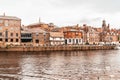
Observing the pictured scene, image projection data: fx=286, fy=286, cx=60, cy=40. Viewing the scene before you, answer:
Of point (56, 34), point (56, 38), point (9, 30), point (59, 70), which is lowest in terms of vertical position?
point (59, 70)

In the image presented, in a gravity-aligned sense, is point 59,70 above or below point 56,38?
below

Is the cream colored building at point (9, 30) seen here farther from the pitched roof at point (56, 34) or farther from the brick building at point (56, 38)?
the pitched roof at point (56, 34)

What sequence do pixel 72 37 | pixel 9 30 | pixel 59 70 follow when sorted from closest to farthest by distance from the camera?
pixel 59 70 → pixel 9 30 → pixel 72 37

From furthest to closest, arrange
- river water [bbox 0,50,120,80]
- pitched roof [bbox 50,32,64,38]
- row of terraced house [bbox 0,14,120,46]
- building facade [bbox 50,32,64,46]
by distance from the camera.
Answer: pitched roof [bbox 50,32,64,38], building facade [bbox 50,32,64,46], row of terraced house [bbox 0,14,120,46], river water [bbox 0,50,120,80]

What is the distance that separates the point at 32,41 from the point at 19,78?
82586 mm

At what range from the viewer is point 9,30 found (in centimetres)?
10725

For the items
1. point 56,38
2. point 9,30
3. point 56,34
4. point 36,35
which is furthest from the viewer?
point 56,34

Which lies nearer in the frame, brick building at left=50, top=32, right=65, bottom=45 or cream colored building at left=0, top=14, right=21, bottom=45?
cream colored building at left=0, top=14, right=21, bottom=45

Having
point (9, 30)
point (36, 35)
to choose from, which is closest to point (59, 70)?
point (9, 30)

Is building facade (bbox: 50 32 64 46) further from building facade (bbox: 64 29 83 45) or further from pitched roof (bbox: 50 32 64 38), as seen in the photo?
building facade (bbox: 64 29 83 45)

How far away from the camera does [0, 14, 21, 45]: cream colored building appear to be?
10550cm

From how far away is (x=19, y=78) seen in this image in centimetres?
3144

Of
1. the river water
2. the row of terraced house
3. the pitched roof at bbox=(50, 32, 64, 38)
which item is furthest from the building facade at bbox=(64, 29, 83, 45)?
the river water

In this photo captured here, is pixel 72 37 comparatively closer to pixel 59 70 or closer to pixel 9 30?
pixel 9 30
